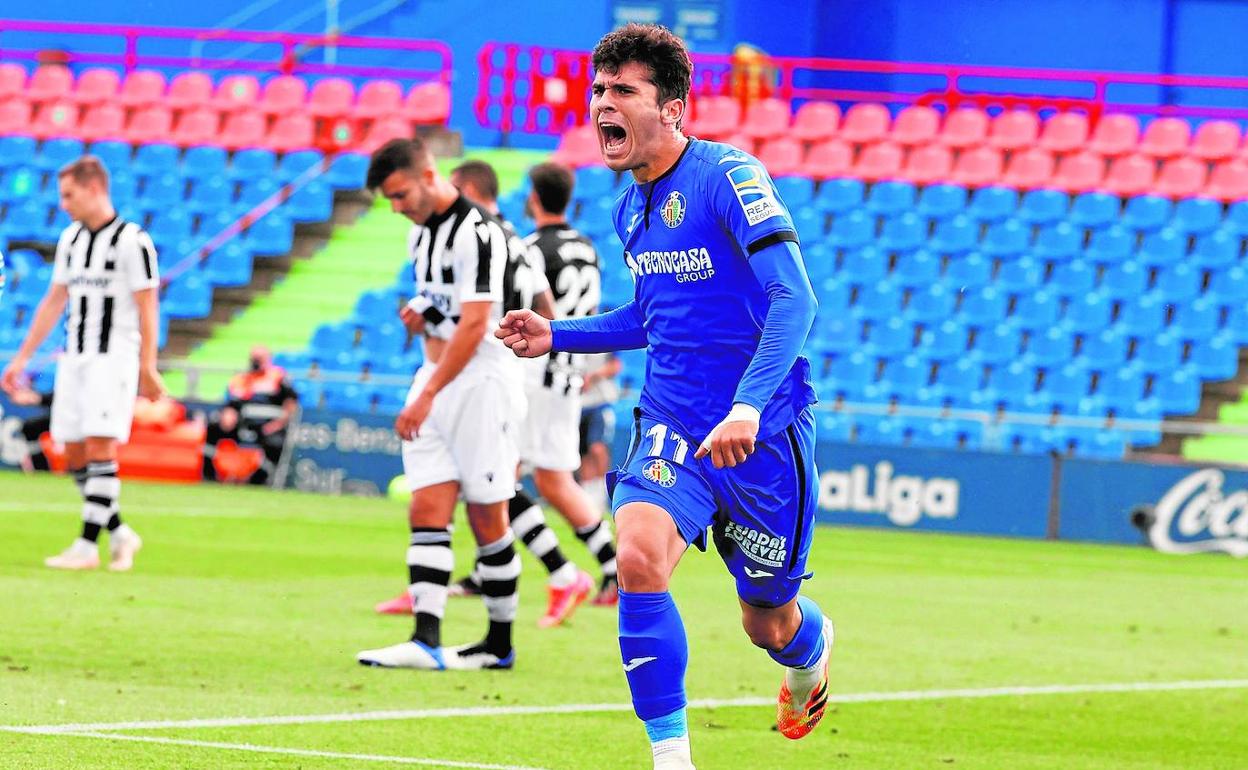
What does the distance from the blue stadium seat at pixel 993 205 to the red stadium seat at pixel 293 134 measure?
8.98 metres

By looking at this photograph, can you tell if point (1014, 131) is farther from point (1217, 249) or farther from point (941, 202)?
point (1217, 249)

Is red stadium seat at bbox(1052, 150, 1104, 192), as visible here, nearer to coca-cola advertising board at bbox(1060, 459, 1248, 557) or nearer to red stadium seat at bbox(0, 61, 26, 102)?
coca-cola advertising board at bbox(1060, 459, 1248, 557)

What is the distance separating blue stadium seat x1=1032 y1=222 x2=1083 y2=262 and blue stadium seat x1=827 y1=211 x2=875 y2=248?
1937mm

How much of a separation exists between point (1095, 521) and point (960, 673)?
31.2ft

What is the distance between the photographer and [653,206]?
5.37m

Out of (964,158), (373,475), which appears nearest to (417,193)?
(373,475)

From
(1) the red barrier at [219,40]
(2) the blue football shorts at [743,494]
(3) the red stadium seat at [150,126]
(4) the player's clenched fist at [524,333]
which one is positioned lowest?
(2) the blue football shorts at [743,494]

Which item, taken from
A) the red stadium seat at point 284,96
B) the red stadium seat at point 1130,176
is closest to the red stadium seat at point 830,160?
the red stadium seat at point 1130,176

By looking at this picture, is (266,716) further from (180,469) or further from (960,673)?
(180,469)

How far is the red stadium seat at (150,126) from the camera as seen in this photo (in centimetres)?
2630

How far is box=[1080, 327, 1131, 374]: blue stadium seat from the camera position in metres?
20.9

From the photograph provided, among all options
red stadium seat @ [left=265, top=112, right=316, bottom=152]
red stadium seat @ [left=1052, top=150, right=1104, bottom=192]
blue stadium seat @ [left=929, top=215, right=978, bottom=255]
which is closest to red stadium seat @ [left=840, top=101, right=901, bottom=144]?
blue stadium seat @ [left=929, top=215, right=978, bottom=255]

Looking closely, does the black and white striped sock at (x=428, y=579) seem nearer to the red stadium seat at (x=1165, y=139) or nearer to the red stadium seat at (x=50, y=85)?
the red stadium seat at (x=1165, y=139)

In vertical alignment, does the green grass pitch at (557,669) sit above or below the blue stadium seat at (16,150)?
below
